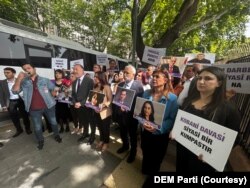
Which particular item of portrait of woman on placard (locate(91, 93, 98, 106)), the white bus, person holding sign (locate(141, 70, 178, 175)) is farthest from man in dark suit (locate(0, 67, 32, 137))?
person holding sign (locate(141, 70, 178, 175))

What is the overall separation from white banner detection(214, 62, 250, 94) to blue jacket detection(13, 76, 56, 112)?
3458 mm

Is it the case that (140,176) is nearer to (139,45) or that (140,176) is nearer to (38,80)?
(38,80)

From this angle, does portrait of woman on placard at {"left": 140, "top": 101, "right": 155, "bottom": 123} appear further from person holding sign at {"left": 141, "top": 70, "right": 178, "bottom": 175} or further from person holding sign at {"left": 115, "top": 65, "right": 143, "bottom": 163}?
person holding sign at {"left": 115, "top": 65, "right": 143, "bottom": 163}

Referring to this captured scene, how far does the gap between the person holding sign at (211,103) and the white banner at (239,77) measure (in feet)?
2.22

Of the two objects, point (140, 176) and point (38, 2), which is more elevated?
point (38, 2)

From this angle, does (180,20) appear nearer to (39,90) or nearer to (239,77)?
(239,77)

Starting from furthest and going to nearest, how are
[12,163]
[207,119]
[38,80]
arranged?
1. [38,80]
2. [12,163]
3. [207,119]

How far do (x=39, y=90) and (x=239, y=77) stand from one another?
3653mm

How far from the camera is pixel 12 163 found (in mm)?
3402

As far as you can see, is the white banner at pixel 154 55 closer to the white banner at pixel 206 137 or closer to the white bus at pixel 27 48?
the white banner at pixel 206 137

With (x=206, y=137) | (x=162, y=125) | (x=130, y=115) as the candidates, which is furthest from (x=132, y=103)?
(x=206, y=137)

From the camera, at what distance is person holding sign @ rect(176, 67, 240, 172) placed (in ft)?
5.71

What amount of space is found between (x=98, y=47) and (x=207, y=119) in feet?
69.4

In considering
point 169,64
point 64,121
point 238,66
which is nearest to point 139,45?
point 169,64
